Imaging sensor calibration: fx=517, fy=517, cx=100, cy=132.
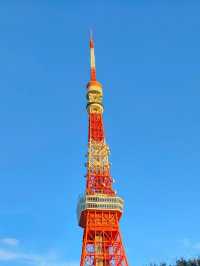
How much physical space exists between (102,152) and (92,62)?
864 inches

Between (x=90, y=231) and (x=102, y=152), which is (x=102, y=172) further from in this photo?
(x=90, y=231)

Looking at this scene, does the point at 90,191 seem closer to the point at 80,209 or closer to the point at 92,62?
the point at 80,209

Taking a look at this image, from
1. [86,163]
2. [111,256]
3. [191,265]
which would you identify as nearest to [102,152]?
[86,163]

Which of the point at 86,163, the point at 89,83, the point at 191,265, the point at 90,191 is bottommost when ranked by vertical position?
the point at 191,265

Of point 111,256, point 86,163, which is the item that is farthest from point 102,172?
point 111,256

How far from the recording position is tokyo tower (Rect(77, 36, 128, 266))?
91312 mm

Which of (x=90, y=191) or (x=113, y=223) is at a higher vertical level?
(x=90, y=191)

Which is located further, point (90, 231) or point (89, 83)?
point (89, 83)

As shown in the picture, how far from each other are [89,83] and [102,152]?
16201 millimetres

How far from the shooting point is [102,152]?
103 meters

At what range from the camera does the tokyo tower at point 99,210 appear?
91312mm

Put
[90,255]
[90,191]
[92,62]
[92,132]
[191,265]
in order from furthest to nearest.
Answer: [92,62]
[92,132]
[90,191]
[90,255]
[191,265]

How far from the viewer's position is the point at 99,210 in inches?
3735

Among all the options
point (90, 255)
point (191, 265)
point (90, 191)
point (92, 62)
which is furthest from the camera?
point (92, 62)
